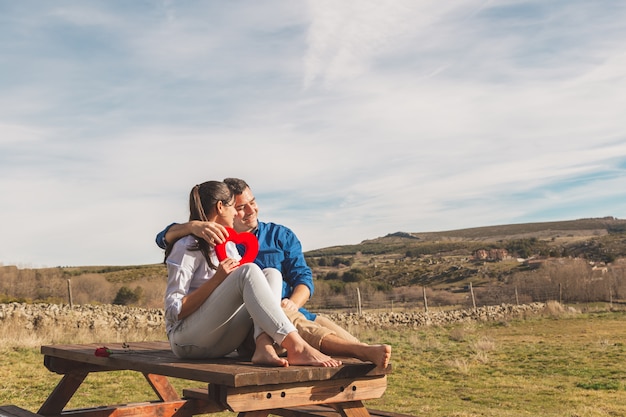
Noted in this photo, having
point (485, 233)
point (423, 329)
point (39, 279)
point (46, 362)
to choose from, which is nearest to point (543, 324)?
point (423, 329)

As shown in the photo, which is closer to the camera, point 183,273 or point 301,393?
point 301,393

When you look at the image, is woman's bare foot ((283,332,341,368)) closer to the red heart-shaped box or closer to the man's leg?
the man's leg

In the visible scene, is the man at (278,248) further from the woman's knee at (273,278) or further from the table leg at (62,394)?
the table leg at (62,394)

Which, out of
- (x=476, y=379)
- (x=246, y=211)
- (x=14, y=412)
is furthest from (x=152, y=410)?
(x=476, y=379)

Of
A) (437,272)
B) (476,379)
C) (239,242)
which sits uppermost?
(239,242)

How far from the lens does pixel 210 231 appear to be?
331 centimetres

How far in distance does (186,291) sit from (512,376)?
9003mm

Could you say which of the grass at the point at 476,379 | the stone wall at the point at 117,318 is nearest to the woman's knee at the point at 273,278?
the grass at the point at 476,379

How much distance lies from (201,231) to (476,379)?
8526 millimetres

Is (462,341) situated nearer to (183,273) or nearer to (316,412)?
(316,412)

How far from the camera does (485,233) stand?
110062 millimetres

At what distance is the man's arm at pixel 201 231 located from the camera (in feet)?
10.9

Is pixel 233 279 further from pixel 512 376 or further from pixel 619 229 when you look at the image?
pixel 619 229

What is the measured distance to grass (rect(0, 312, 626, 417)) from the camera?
8.11m
